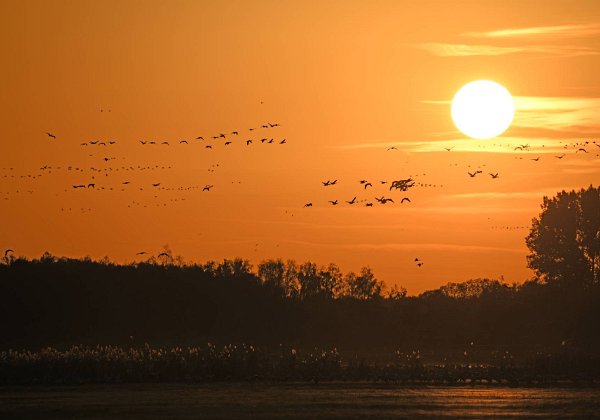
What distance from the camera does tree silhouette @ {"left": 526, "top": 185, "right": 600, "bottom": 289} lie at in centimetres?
12750

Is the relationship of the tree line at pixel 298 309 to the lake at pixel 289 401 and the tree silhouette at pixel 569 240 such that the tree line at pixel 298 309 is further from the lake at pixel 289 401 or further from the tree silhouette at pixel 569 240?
the lake at pixel 289 401

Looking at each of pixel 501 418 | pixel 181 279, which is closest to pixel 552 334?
pixel 181 279

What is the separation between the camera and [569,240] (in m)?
130

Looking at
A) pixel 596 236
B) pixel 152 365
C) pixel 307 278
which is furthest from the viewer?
pixel 307 278

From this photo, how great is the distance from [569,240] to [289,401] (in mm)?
71723

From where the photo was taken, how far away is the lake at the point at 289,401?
59688 millimetres

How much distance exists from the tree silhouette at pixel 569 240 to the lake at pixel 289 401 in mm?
56095

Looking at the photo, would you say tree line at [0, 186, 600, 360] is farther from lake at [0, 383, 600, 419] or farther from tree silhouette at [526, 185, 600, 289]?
lake at [0, 383, 600, 419]

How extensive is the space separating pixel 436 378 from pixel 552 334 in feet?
145

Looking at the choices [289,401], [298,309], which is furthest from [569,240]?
[289,401]

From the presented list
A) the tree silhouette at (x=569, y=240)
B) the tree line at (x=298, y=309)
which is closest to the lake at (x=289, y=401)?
the tree line at (x=298, y=309)

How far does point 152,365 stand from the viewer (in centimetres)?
7644

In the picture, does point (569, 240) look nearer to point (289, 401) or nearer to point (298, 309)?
point (298, 309)

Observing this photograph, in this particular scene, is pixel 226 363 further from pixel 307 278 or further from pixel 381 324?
pixel 307 278
